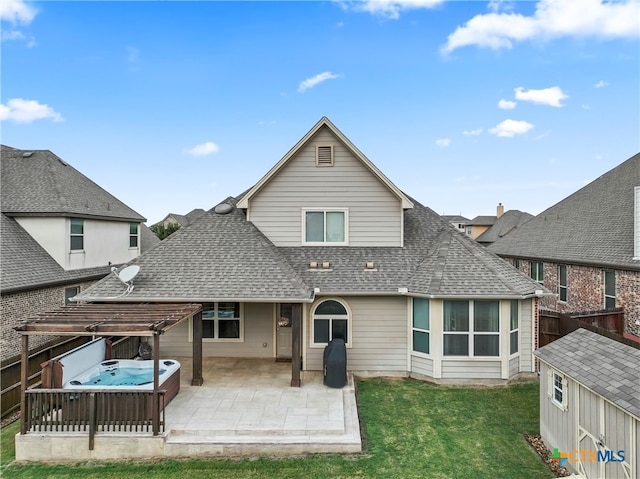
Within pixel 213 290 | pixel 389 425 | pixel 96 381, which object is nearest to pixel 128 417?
Result: pixel 96 381

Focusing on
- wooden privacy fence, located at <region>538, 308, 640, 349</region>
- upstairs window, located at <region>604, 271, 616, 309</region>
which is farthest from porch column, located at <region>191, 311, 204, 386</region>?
upstairs window, located at <region>604, 271, 616, 309</region>

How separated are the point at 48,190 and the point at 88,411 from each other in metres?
11.5

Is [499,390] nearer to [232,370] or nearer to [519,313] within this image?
[519,313]

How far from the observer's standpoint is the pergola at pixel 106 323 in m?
6.73

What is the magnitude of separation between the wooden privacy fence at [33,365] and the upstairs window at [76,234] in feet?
14.6

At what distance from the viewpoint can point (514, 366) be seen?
33.8ft

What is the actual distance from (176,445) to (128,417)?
1127 millimetres

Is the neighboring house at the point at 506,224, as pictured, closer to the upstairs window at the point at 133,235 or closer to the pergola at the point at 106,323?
the upstairs window at the point at 133,235

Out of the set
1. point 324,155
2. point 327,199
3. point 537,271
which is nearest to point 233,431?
point 327,199

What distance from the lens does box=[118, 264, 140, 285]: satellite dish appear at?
31.3ft

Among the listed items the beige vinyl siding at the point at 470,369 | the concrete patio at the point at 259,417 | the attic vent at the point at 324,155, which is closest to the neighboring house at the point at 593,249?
the beige vinyl siding at the point at 470,369

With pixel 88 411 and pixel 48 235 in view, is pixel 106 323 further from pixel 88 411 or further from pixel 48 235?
pixel 48 235

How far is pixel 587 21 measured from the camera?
39.8 feet

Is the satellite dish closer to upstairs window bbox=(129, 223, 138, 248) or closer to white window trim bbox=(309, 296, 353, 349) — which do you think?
white window trim bbox=(309, 296, 353, 349)
